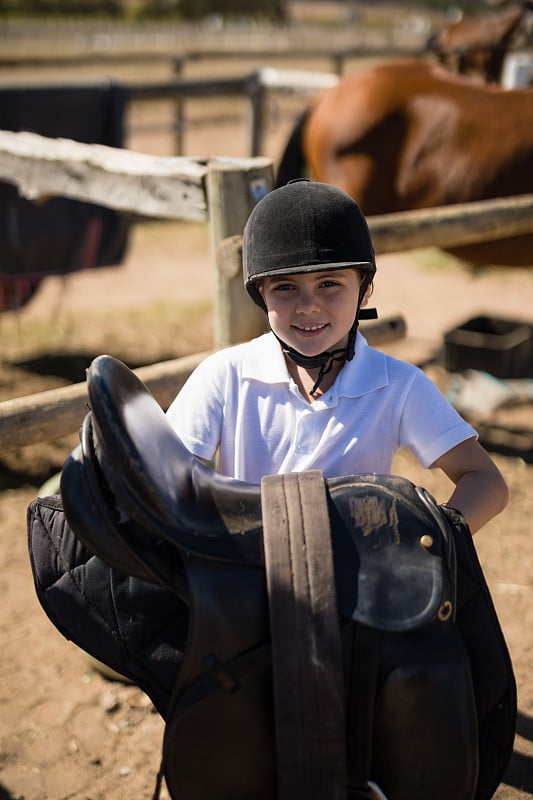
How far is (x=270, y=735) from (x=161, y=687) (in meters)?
0.19

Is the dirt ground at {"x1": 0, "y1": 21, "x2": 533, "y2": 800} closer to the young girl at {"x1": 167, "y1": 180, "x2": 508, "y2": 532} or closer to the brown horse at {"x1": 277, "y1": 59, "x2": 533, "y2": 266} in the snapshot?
the young girl at {"x1": 167, "y1": 180, "x2": 508, "y2": 532}

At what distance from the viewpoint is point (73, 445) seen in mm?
3773

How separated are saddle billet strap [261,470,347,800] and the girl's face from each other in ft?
1.70

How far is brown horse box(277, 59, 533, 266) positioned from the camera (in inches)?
170

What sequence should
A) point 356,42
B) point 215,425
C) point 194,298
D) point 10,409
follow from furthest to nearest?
point 356,42, point 194,298, point 10,409, point 215,425

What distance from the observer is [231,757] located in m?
1.07

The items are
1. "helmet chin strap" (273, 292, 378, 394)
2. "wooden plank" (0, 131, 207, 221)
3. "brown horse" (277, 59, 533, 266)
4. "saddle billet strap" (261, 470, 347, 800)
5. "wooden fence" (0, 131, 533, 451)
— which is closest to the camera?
"saddle billet strap" (261, 470, 347, 800)

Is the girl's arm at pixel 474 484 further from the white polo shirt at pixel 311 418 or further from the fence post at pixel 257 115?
the fence post at pixel 257 115

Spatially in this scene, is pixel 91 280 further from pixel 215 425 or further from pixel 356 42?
pixel 356 42

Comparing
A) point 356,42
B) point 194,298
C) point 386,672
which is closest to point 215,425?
point 386,672

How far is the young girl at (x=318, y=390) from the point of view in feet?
4.62

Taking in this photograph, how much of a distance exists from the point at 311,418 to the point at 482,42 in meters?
7.20

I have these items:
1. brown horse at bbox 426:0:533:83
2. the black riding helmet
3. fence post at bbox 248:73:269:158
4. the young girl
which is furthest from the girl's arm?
brown horse at bbox 426:0:533:83

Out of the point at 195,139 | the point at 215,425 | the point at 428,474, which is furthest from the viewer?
the point at 195,139
